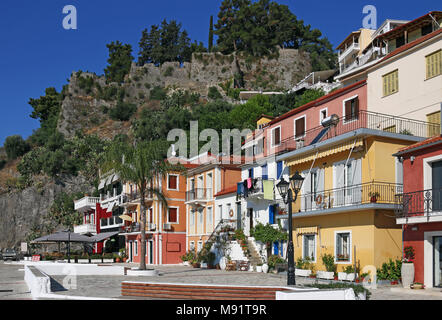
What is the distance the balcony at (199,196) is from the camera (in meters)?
41.7

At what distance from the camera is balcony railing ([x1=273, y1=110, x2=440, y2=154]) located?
25.9 meters

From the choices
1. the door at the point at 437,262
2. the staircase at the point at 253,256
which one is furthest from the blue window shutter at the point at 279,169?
the door at the point at 437,262

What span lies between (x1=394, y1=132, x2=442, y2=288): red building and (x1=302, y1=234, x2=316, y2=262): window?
22.7ft

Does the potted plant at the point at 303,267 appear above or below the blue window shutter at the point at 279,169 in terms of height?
below

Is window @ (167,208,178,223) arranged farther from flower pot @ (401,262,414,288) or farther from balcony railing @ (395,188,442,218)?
flower pot @ (401,262,414,288)

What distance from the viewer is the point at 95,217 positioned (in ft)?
203

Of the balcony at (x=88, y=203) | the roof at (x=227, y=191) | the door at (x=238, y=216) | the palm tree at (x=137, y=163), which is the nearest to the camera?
the palm tree at (x=137, y=163)

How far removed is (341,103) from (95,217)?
3941cm

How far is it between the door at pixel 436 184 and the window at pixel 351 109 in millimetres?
8763

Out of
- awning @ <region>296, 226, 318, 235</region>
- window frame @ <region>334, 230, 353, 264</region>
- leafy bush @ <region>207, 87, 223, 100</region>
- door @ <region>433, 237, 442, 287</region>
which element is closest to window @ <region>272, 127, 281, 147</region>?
awning @ <region>296, 226, 318, 235</region>

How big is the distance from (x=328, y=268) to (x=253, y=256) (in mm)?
8199

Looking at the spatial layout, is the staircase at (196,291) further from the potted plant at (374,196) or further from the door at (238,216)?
the door at (238,216)
